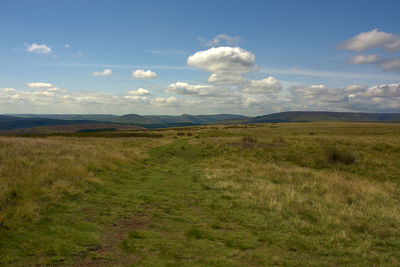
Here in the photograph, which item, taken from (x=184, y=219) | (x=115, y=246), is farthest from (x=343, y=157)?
(x=115, y=246)

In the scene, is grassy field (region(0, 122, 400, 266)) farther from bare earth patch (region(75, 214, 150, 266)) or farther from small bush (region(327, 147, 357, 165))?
small bush (region(327, 147, 357, 165))

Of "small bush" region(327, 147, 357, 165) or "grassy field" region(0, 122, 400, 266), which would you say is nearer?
"grassy field" region(0, 122, 400, 266)

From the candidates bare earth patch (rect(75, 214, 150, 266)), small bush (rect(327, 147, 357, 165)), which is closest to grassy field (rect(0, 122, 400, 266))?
bare earth patch (rect(75, 214, 150, 266))

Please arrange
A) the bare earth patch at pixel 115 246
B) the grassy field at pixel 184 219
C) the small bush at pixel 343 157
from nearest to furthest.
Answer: the bare earth patch at pixel 115 246 < the grassy field at pixel 184 219 < the small bush at pixel 343 157

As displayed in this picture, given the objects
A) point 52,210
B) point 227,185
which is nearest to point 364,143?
point 227,185

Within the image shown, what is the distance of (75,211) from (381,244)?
10446mm

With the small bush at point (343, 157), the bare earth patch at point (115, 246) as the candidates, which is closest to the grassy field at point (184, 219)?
the bare earth patch at point (115, 246)

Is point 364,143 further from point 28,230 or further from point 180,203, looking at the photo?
point 28,230

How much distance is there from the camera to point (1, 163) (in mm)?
11625

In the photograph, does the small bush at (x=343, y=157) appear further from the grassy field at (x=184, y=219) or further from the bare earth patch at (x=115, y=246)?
the bare earth patch at (x=115, y=246)

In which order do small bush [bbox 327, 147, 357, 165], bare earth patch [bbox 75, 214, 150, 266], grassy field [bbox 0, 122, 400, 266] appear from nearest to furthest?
bare earth patch [bbox 75, 214, 150, 266] < grassy field [bbox 0, 122, 400, 266] < small bush [bbox 327, 147, 357, 165]

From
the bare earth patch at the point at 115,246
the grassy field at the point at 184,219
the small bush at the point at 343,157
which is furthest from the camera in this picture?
the small bush at the point at 343,157

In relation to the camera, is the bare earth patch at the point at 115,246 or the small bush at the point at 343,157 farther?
the small bush at the point at 343,157

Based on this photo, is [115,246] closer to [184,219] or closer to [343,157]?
[184,219]
